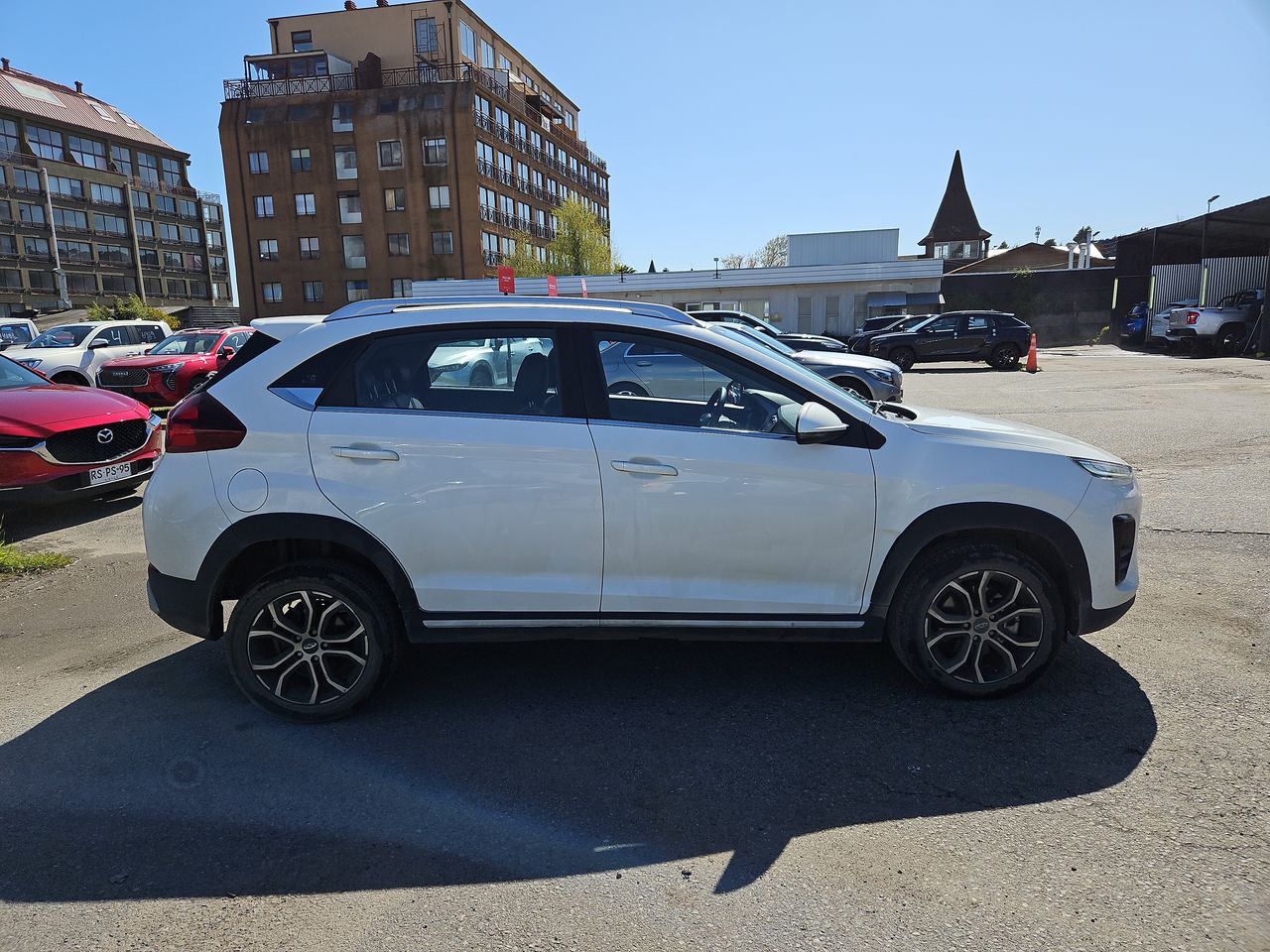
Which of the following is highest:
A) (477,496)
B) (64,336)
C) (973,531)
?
(64,336)

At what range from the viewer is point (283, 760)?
3.42 m

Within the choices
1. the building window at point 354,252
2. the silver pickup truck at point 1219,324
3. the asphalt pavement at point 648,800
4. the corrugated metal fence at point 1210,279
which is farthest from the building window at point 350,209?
the asphalt pavement at point 648,800

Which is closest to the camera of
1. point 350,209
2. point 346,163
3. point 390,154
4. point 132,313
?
point 132,313

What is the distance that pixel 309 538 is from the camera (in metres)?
3.65

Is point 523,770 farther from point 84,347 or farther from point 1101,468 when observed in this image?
point 84,347

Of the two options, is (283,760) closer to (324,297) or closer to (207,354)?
(207,354)

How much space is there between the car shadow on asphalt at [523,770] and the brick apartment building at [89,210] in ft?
224

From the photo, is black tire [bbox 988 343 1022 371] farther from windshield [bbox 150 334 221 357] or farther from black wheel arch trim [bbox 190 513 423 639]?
black wheel arch trim [bbox 190 513 423 639]

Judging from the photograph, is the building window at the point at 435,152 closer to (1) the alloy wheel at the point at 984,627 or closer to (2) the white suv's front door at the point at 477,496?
(2) the white suv's front door at the point at 477,496

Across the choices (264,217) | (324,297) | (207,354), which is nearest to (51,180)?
(264,217)

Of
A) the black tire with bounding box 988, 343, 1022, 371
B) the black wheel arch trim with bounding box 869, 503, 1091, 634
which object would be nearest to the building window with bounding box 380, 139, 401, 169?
the black tire with bounding box 988, 343, 1022, 371

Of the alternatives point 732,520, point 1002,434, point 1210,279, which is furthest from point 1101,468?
point 1210,279

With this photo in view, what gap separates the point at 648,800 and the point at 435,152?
55976mm

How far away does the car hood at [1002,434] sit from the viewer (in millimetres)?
3672
